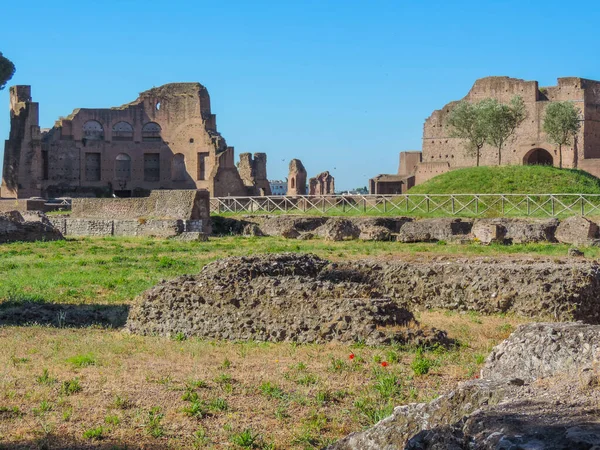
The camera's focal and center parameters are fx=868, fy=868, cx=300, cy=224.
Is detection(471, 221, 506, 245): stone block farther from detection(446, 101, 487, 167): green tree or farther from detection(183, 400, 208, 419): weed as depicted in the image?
detection(446, 101, 487, 167): green tree

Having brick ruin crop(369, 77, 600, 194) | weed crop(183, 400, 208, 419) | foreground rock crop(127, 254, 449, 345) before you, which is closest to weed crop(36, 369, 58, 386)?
weed crop(183, 400, 208, 419)

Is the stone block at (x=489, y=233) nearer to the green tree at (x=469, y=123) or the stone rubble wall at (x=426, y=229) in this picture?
the stone rubble wall at (x=426, y=229)

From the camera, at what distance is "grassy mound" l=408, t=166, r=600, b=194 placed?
37.6m

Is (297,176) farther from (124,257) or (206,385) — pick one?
(206,385)

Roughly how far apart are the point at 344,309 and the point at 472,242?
1571cm

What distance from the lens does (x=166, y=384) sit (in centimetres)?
720

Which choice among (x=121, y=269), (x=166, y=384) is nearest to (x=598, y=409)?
(x=166, y=384)

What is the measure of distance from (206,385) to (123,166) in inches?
1902

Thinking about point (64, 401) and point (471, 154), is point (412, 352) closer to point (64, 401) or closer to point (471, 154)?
point (64, 401)

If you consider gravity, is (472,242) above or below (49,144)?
below

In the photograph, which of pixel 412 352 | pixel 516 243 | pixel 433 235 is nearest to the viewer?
pixel 412 352

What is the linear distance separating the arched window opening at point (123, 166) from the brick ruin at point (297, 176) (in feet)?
33.2

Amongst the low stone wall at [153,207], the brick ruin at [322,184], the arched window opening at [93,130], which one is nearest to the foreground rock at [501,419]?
the low stone wall at [153,207]

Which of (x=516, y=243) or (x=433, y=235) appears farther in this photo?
(x=433, y=235)
